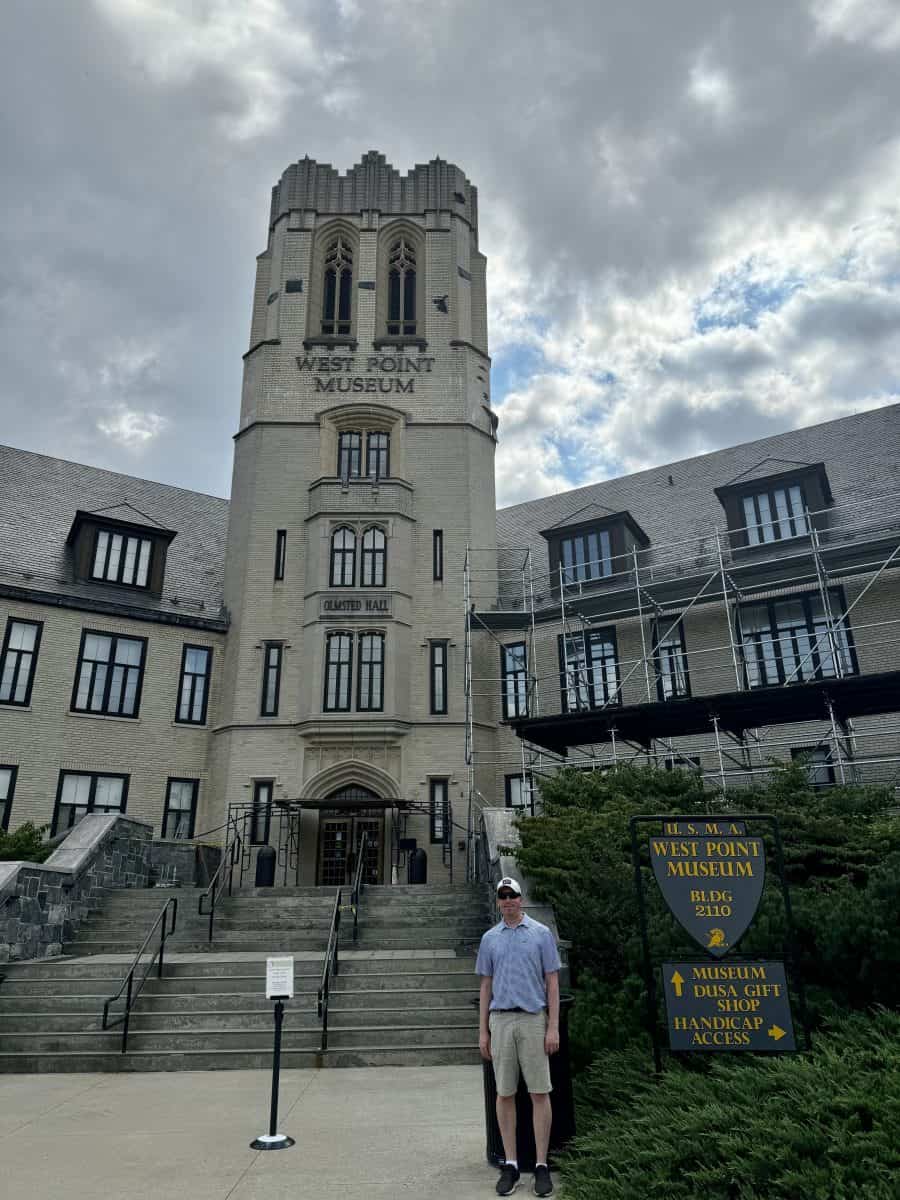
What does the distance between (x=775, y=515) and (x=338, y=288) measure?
1741 centimetres

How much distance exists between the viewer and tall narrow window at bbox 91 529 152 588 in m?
24.9

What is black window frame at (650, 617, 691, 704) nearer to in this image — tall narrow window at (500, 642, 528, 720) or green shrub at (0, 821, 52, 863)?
tall narrow window at (500, 642, 528, 720)

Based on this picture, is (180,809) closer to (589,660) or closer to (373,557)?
(373,557)

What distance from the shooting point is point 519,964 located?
5.85 metres

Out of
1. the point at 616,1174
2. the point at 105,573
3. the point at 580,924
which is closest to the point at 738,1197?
the point at 616,1174

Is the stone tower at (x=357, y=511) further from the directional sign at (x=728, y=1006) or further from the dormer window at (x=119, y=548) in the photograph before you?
the directional sign at (x=728, y=1006)

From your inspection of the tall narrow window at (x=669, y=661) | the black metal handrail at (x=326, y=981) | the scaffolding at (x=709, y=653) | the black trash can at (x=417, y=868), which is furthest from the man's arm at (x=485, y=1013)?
the tall narrow window at (x=669, y=661)

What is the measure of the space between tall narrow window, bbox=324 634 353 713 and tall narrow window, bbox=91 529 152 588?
6.21 m

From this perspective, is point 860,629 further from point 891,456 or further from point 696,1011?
point 696,1011

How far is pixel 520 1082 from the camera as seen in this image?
5.93m

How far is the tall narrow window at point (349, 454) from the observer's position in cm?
2720

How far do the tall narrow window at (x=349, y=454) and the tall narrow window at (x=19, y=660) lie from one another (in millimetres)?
10220

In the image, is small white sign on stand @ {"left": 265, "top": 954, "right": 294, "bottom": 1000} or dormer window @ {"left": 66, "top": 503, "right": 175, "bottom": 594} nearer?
small white sign on stand @ {"left": 265, "top": 954, "right": 294, "bottom": 1000}

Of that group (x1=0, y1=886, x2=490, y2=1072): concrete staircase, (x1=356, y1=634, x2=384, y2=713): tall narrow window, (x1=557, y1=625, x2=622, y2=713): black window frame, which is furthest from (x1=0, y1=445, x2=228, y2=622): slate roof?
(x1=0, y1=886, x2=490, y2=1072): concrete staircase
